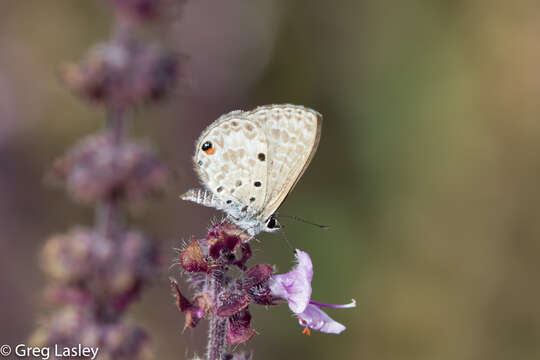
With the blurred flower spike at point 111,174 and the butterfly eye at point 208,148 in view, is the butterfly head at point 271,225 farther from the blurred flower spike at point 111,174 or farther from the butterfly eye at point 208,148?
the blurred flower spike at point 111,174

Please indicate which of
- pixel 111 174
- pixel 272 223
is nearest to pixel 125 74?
pixel 111 174

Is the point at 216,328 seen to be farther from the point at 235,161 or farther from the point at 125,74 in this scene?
the point at 125,74

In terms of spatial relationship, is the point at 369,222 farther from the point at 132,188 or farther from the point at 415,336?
the point at 132,188

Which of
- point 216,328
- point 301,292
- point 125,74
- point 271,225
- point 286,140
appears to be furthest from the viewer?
point 125,74

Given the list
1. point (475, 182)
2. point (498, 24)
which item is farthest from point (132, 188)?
point (498, 24)

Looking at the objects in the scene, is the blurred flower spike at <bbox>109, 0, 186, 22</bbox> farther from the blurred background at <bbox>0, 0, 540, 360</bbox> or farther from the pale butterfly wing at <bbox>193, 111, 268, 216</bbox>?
the blurred background at <bbox>0, 0, 540, 360</bbox>
